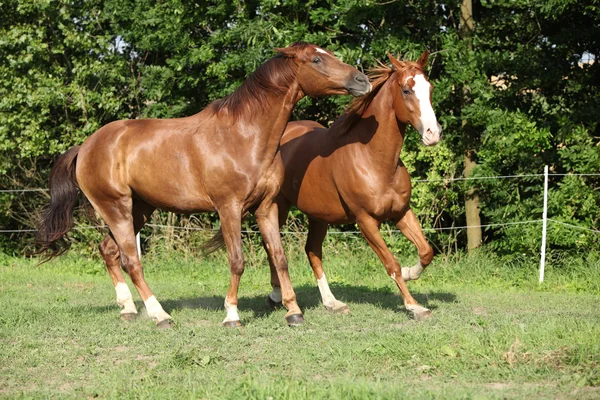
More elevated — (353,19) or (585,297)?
(353,19)

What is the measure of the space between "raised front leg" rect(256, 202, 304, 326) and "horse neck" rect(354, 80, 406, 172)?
1147mm

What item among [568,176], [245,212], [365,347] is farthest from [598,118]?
[365,347]

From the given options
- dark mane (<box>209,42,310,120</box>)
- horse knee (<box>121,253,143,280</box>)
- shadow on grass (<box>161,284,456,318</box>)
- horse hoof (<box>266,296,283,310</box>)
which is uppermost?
dark mane (<box>209,42,310,120</box>)

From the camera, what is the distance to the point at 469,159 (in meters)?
12.8

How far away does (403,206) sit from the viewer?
25.3 feet

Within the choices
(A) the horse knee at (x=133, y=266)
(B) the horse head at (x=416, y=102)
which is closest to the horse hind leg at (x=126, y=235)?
(A) the horse knee at (x=133, y=266)

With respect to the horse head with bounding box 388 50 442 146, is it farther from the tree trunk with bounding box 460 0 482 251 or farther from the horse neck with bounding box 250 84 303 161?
the tree trunk with bounding box 460 0 482 251

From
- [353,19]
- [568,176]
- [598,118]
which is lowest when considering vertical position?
[568,176]

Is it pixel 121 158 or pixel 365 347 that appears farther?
pixel 121 158

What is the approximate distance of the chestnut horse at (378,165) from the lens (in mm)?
7453

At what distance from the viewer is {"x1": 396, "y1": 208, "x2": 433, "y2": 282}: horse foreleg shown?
7.67 metres

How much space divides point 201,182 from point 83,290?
4153 millimetres

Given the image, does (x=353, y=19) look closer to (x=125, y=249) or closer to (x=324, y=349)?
(x=125, y=249)

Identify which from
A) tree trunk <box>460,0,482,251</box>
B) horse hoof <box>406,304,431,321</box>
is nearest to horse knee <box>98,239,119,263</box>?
horse hoof <box>406,304,431,321</box>
